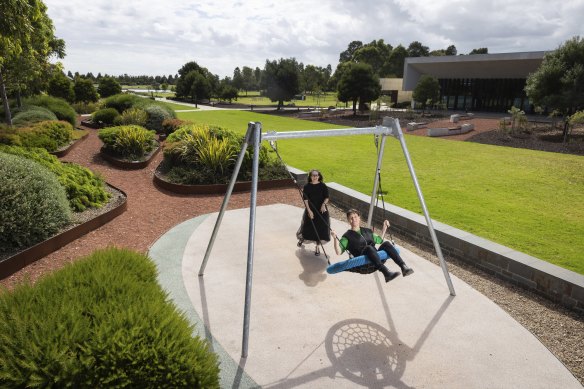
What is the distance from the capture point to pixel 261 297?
6035mm

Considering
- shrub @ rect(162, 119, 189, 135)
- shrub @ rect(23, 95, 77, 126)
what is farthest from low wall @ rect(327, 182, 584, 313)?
shrub @ rect(23, 95, 77, 126)

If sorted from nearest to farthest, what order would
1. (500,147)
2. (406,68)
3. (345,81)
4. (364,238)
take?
(364,238) < (500,147) < (345,81) < (406,68)

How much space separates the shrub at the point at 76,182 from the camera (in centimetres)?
902

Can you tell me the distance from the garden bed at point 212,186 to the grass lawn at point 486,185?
2320mm

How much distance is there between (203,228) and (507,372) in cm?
655

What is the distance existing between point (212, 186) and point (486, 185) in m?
9.43

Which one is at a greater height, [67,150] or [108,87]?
[108,87]

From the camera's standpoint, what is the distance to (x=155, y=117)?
75.4 feet

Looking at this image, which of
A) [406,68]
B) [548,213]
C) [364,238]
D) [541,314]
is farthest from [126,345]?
[406,68]

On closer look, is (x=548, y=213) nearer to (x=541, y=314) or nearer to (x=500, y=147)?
(x=541, y=314)

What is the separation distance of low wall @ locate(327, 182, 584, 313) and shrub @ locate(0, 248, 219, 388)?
5.53 meters

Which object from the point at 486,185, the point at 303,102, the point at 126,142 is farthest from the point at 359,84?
the point at 303,102

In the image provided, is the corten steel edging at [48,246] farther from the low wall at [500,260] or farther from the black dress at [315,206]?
the low wall at [500,260]

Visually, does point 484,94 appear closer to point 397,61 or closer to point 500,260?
point 397,61
